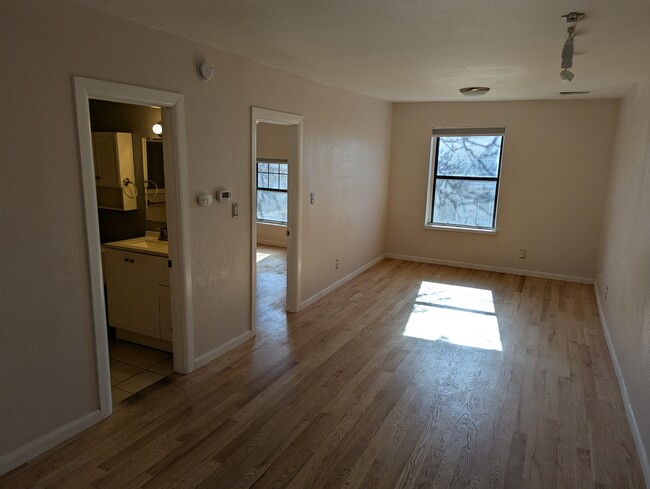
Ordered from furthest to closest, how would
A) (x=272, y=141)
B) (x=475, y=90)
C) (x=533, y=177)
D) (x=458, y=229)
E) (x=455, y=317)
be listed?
(x=272, y=141)
(x=458, y=229)
(x=533, y=177)
(x=475, y=90)
(x=455, y=317)

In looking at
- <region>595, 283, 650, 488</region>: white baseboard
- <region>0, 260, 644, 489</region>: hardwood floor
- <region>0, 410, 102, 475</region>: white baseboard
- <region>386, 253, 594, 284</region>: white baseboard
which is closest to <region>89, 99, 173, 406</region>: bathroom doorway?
<region>0, 410, 102, 475</region>: white baseboard

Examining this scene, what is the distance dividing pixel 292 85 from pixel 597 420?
347cm

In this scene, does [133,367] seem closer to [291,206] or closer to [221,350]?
[221,350]

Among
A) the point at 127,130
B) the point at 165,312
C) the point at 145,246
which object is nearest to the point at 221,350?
the point at 165,312

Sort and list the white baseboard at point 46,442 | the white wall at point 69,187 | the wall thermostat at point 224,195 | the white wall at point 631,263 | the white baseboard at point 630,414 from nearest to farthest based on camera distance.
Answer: the white wall at point 69,187 < the white baseboard at point 46,442 < the white baseboard at point 630,414 < the white wall at point 631,263 < the wall thermostat at point 224,195

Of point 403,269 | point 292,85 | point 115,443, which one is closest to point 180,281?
point 115,443

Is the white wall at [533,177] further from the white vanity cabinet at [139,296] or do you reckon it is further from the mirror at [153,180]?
the white vanity cabinet at [139,296]

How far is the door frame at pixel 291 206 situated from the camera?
3.66 metres

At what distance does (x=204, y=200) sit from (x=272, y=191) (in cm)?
476

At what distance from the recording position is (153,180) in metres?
4.25

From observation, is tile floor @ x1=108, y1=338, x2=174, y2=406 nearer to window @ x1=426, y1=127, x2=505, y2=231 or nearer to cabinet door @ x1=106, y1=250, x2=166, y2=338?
cabinet door @ x1=106, y1=250, x2=166, y2=338

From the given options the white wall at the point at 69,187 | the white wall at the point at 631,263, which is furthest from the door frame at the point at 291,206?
the white wall at the point at 631,263

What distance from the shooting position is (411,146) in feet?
21.8

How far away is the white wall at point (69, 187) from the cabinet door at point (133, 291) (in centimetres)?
46
